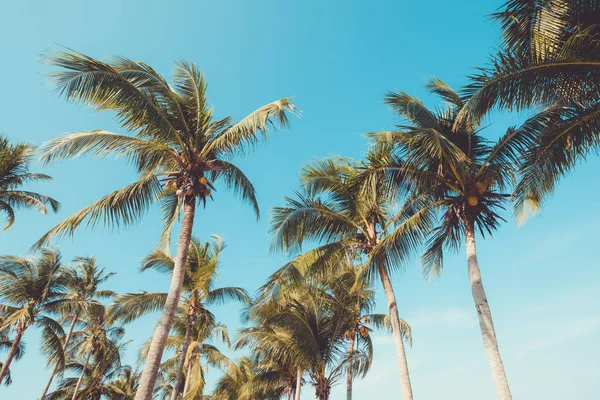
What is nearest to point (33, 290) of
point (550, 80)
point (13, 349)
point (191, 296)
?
point (13, 349)

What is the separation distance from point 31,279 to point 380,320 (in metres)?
15.0

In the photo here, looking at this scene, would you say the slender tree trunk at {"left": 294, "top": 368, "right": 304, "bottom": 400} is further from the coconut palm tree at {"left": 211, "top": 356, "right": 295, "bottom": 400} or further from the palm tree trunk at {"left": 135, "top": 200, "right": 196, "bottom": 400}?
the palm tree trunk at {"left": 135, "top": 200, "right": 196, "bottom": 400}

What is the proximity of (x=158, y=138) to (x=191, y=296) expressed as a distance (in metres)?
9.12

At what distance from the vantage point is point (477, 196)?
9.51 m

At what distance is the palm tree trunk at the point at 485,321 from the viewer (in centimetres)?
767

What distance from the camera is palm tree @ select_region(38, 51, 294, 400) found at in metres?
8.24

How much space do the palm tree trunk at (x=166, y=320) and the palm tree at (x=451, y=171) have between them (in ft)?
17.9

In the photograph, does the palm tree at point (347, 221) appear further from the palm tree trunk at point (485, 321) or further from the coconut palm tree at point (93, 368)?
the coconut palm tree at point (93, 368)

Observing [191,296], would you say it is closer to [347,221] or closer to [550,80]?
[347,221]

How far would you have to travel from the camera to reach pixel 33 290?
16375 millimetres

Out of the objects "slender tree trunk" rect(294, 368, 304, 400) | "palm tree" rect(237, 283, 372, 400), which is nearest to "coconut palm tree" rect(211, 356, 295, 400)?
"slender tree trunk" rect(294, 368, 304, 400)

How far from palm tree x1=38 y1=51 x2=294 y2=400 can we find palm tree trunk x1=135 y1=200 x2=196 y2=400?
19 millimetres

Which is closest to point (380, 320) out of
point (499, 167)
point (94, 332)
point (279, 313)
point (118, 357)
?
point (279, 313)

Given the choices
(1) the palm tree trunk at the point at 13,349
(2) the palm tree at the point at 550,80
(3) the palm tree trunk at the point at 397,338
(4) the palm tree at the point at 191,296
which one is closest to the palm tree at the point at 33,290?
(1) the palm tree trunk at the point at 13,349
